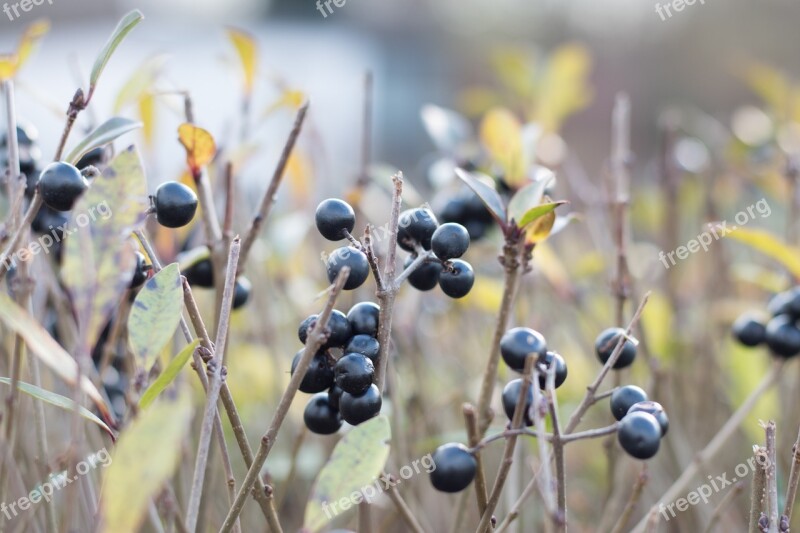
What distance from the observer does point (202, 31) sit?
10141 millimetres

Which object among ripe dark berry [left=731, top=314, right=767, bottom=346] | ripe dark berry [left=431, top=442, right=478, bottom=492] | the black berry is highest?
ripe dark berry [left=731, top=314, right=767, bottom=346]

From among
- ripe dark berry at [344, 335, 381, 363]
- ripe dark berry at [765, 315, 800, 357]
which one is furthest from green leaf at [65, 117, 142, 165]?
ripe dark berry at [765, 315, 800, 357]

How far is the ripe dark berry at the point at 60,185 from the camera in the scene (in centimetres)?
61

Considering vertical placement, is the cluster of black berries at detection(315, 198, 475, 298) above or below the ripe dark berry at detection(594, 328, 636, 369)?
above

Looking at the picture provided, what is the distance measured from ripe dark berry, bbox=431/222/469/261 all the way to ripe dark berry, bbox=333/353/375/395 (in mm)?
111

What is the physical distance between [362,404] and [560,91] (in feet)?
3.37

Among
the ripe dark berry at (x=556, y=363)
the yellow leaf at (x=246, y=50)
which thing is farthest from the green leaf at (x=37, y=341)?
the yellow leaf at (x=246, y=50)

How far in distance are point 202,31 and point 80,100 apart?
10122mm

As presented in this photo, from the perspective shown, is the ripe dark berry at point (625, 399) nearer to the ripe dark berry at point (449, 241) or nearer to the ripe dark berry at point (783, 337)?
the ripe dark berry at point (449, 241)

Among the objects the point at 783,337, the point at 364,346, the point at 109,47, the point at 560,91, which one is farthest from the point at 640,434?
the point at 560,91

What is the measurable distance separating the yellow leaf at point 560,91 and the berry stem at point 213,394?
3.29ft

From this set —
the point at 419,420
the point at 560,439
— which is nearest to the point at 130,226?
the point at 560,439

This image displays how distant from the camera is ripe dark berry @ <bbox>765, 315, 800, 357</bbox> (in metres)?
0.92

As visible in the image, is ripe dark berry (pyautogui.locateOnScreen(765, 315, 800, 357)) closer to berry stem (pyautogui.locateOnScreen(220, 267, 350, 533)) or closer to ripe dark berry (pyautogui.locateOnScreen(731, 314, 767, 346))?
ripe dark berry (pyautogui.locateOnScreen(731, 314, 767, 346))
